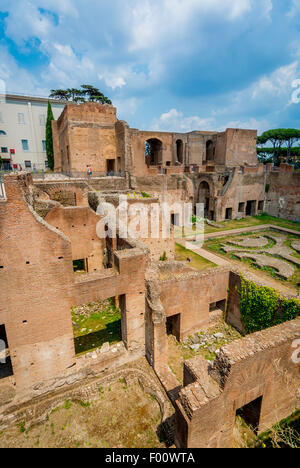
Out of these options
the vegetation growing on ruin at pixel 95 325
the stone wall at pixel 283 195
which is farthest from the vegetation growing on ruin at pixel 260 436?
the stone wall at pixel 283 195

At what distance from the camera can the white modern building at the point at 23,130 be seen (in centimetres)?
3172

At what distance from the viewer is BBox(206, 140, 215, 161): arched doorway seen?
1314 inches

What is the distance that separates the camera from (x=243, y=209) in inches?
1083

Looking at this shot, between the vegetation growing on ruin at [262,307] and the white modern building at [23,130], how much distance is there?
1183 inches

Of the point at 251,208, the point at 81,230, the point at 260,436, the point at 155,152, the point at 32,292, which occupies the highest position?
the point at 155,152

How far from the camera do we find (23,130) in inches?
1296

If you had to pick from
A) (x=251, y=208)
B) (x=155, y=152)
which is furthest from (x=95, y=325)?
(x=155, y=152)

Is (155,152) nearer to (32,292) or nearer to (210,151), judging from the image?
(210,151)

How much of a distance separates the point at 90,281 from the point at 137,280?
1.46 metres

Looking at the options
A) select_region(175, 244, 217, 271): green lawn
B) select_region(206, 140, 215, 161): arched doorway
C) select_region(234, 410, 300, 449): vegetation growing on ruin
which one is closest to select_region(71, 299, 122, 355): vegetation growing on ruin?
select_region(234, 410, 300, 449): vegetation growing on ruin

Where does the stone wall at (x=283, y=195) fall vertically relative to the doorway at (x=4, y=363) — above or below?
above

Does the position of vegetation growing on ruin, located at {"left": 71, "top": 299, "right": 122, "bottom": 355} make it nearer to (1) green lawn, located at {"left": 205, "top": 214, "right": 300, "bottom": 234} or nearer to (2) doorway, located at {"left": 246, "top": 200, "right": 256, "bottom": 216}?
(1) green lawn, located at {"left": 205, "top": 214, "right": 300, "bottom": 234}

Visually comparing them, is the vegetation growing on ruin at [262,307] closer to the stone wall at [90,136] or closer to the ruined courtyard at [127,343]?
the ruined courtyard at [127,343]

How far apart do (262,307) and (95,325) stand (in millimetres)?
6635
